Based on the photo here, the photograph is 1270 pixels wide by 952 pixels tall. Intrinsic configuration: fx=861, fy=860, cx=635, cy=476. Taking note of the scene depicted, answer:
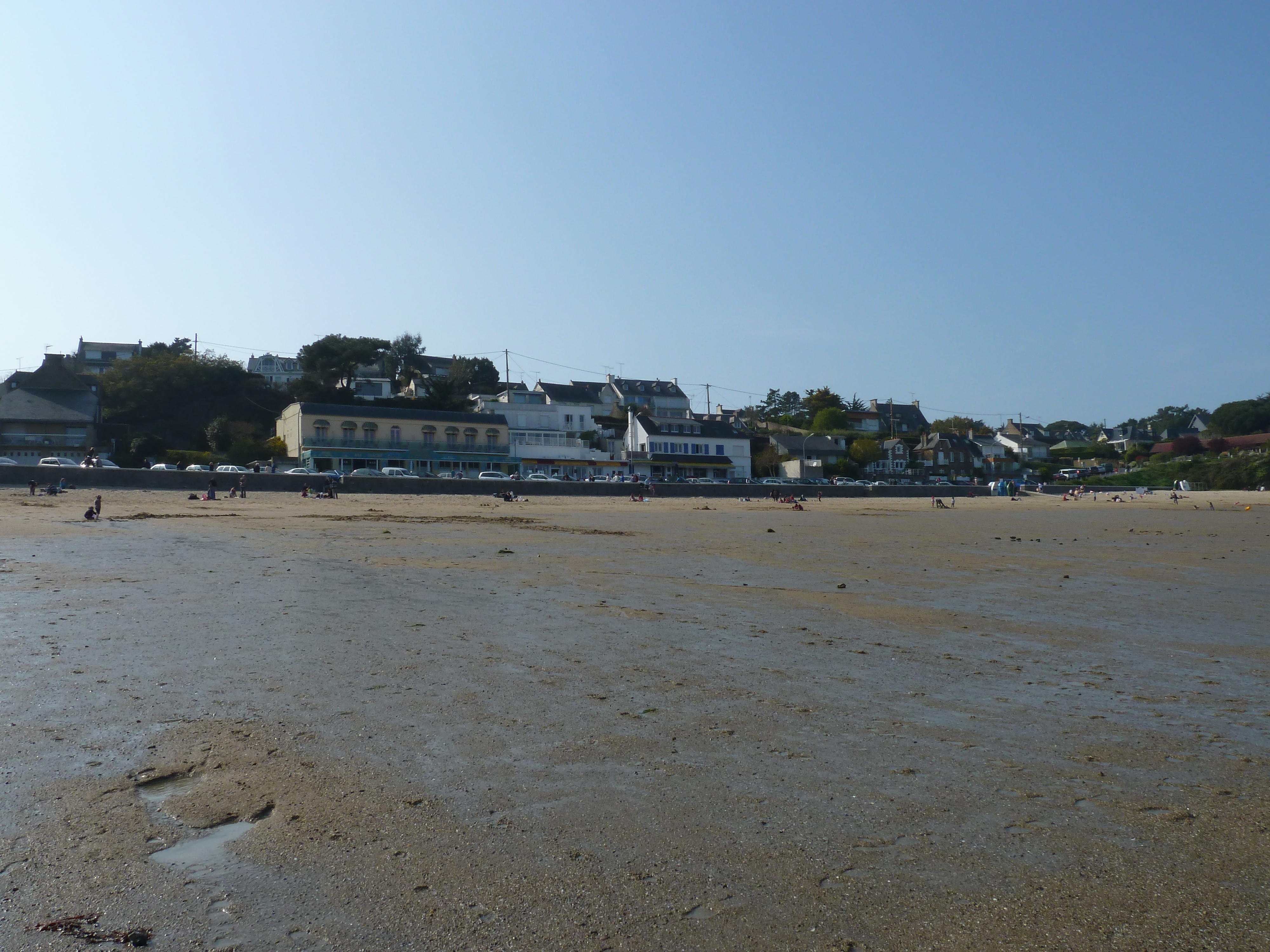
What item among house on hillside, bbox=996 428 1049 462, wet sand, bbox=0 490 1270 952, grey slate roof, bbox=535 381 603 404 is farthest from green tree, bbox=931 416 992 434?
wet sand, bbox=0 490 1270 952

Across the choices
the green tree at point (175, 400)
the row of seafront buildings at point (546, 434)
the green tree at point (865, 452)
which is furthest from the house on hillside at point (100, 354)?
the green tree at point (865, 452)

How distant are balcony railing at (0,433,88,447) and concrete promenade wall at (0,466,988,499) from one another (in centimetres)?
2667

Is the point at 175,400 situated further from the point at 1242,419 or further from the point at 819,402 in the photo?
the point at 1242,419

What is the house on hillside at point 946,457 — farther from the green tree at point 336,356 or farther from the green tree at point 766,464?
the green tree at point 336,356

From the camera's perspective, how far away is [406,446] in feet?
247

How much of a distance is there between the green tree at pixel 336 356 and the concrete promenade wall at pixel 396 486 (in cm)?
2964

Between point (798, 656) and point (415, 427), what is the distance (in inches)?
2800

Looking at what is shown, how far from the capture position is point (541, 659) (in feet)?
25.9

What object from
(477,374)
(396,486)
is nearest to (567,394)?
(477,374)

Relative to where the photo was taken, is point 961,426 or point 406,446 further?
point 961,426

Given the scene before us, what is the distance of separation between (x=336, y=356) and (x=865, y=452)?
59.2m

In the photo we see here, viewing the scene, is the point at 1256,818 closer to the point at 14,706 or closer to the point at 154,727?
the point at 154,727

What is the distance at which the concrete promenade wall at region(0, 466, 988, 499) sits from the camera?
40.9 m

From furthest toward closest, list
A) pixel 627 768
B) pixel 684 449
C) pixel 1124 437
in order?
pixel 1124 437, pixel 684 449, pixel 627 768
